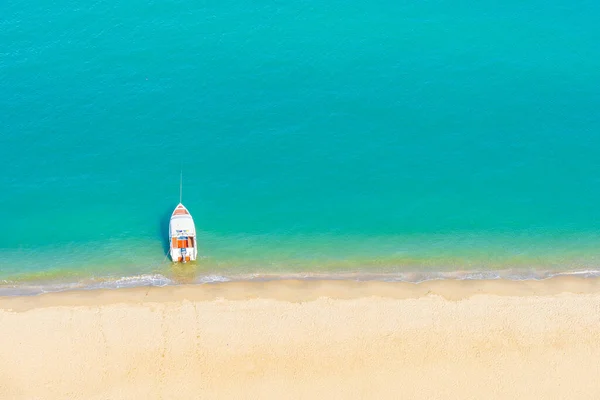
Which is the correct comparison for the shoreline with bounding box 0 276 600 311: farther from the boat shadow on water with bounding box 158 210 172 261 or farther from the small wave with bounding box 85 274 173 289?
the boat shadow on water with bounding box 158 210 172 261

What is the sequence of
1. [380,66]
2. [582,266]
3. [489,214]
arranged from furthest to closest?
1. [380,66]
2. [489,214]
3. [582,266]

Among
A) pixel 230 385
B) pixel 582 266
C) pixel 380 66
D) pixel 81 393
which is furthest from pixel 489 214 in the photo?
pixel 81 393

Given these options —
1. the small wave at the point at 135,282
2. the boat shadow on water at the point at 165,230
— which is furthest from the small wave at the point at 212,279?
the boat shadow on water at the point at 165,230

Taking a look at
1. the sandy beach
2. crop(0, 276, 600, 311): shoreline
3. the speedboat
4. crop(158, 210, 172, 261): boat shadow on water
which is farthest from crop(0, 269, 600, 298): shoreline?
crop(158, 210, 172, 261): boat shadow on water

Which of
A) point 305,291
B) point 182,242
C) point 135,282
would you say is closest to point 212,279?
point 182,242

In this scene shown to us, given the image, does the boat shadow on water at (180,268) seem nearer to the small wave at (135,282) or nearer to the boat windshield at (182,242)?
the small wave at (135,282)

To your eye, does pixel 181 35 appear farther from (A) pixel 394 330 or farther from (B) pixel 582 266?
(B) pixel 582 266

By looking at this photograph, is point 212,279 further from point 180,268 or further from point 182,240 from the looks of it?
point 182,240
